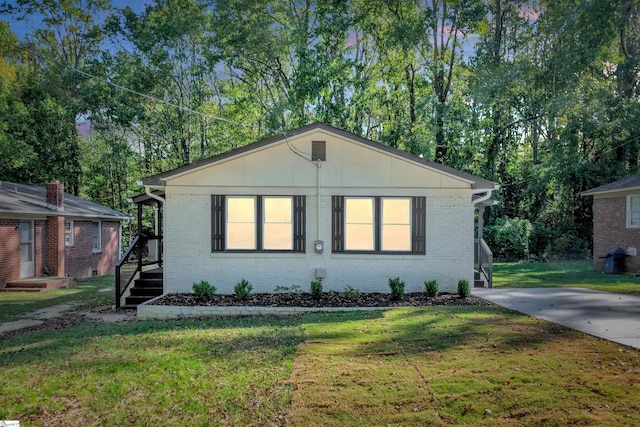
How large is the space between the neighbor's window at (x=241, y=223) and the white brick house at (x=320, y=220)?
0.06m

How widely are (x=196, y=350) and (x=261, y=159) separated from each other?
5591 mm

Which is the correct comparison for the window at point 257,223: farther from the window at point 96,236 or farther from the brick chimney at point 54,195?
the window at point 96,236

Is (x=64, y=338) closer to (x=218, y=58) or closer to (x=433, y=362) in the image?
(x=433, y=362)

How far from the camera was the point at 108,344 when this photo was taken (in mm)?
6832

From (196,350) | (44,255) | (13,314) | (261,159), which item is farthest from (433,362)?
(44,255)

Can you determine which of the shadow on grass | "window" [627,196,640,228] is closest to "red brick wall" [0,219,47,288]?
the shadow on grass

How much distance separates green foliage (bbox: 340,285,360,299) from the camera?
1028cm

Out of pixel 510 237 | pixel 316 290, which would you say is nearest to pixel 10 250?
pixel 316 290

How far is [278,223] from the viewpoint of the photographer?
10789mm

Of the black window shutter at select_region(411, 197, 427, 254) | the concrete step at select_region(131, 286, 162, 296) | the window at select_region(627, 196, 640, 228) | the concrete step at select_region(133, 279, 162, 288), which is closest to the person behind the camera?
the black window shutter at select_region(411, 197, 427, 254)

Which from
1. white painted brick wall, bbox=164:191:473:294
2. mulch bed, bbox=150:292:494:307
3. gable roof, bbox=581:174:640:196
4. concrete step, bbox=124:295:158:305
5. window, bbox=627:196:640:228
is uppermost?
gable roof, bbox=581:174:640:196

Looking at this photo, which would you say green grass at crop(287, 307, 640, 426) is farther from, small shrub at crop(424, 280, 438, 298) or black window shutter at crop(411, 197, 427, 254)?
black window shutter at crop(411, 197, 427, 254)

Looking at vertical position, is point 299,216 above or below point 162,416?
above

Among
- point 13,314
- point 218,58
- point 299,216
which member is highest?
point 218,58
